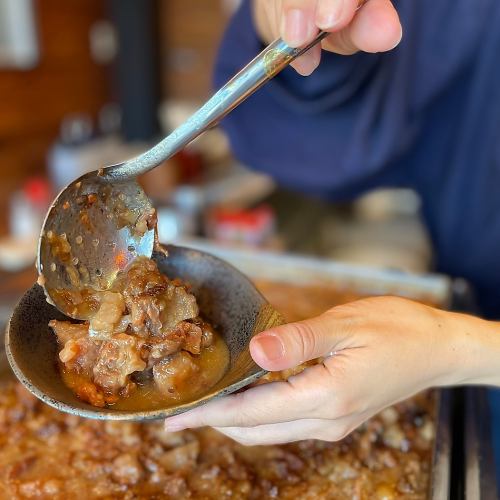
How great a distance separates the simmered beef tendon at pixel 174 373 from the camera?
41.2 inches

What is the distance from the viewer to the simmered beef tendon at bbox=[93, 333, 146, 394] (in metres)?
1.03

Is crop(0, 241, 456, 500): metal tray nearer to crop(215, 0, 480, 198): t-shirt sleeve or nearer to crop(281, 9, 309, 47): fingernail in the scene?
crop(215, 0, 480, 198): t-shirt sleeve

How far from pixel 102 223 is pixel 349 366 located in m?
0.55


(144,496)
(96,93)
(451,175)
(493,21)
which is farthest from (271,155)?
(96,93)

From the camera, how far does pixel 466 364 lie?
3.50ft

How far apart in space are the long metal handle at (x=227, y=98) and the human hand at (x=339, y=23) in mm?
27

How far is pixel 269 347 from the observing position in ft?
2.78

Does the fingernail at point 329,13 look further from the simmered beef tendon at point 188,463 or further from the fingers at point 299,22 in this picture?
the simmered beef tendon at point 188,463

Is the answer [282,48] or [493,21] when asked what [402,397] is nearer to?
[282,48]

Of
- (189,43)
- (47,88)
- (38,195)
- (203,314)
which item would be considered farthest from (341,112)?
(189,43)

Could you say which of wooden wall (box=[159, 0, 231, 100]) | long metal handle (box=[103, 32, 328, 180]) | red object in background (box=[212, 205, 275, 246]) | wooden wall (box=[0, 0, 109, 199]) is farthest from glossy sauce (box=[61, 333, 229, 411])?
wooden wall (box=[159, 0, 231, 100])

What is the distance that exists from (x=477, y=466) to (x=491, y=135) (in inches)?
44.9

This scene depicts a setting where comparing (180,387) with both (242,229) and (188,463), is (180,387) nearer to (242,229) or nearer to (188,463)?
(188,463)

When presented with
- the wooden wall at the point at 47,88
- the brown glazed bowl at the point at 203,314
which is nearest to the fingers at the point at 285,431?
the brown glazed bowl at the point at 203,314
